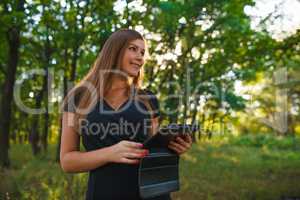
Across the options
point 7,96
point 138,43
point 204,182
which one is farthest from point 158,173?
point 7,96

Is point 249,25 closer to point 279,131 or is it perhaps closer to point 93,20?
point 93,20

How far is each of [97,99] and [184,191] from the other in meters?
7.97

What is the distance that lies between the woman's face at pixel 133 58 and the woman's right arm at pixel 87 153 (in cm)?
35

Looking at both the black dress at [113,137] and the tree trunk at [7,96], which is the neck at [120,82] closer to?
the black dress at [113,137]

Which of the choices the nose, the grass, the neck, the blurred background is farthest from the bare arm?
the blurred background

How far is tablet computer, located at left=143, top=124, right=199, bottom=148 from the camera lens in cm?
178

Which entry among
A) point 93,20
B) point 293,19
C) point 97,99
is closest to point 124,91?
point 97,99

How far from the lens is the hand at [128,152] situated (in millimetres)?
1793

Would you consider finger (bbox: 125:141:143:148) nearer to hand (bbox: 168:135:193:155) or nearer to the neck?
hand (bbox: 168:135:193:155)

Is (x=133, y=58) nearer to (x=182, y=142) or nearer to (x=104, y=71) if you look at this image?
(x=104, y=71)

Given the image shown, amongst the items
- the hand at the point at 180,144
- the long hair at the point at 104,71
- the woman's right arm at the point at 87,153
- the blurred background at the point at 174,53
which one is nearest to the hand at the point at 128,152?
the woman's right arm at the point at 87,153

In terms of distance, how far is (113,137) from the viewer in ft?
6.87

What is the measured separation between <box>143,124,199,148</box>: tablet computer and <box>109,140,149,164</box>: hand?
0.14 feet

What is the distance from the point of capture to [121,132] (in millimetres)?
2086
